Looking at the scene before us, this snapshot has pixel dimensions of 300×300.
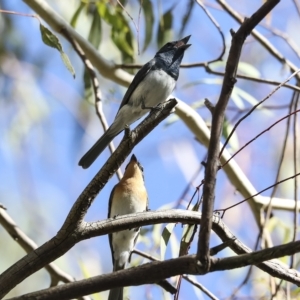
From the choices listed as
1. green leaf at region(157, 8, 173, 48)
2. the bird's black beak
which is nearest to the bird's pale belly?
the bird's black beak

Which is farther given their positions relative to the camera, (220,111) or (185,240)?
(185,240)

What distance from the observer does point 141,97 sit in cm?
308

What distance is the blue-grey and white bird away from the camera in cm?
305

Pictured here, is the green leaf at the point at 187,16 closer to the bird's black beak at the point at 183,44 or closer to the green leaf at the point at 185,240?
the bird's black beak at the point at 183,44

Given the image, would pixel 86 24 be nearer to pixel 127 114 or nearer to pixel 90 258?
pixel 127 114

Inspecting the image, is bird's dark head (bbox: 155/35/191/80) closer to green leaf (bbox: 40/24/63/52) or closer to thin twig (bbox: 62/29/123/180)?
thin twig (bbox: 62/29/123/180)

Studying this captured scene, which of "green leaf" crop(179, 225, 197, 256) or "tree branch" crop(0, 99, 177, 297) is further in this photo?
"green leaf" crop(179, 225, 197, 256)

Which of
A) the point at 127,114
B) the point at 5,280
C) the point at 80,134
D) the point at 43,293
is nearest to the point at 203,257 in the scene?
the point at 43,293

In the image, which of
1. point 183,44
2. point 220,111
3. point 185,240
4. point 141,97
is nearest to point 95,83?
point 141,97

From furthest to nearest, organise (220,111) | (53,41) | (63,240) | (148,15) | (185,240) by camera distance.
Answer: (148,15), (53,41), (185,240), (63,240), (220,111)

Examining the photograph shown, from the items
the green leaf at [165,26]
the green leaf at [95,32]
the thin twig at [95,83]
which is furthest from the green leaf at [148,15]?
the thin twig at [95,83]

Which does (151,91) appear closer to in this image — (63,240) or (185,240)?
(185,240)

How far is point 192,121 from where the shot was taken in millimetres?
3133

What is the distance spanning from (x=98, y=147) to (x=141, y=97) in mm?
334
